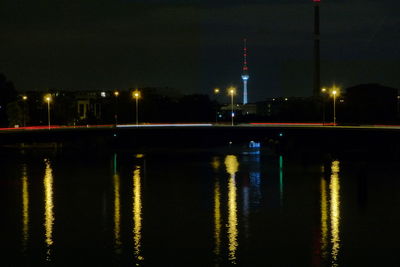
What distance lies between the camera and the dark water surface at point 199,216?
38.9 m

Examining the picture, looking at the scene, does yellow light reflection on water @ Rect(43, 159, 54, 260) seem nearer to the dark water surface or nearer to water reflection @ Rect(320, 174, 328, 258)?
the dark water surface

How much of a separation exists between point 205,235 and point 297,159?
189 ft

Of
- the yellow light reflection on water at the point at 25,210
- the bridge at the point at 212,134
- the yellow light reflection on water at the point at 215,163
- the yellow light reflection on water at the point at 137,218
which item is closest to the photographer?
the yellow light reflection on water at the point at 137,218

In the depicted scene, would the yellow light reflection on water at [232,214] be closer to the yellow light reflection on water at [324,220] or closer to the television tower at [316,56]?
the yellow light reflection on water at [324,220]

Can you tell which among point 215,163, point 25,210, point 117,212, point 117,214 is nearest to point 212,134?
point 215,163

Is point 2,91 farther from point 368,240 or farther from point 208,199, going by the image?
point 368,240

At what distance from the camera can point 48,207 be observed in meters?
54.1

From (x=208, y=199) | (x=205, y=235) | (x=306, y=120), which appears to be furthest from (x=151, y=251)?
(x=306, y=120)

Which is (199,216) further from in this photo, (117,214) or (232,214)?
(117,214)

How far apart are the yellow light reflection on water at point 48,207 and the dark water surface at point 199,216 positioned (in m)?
0.08

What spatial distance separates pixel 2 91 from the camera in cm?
14162

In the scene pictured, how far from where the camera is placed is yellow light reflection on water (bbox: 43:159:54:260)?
42.2m

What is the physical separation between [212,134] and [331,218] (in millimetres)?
65629

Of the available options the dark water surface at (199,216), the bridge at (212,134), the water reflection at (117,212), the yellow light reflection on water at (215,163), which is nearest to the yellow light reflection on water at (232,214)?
the dark water surface at (199,216)
